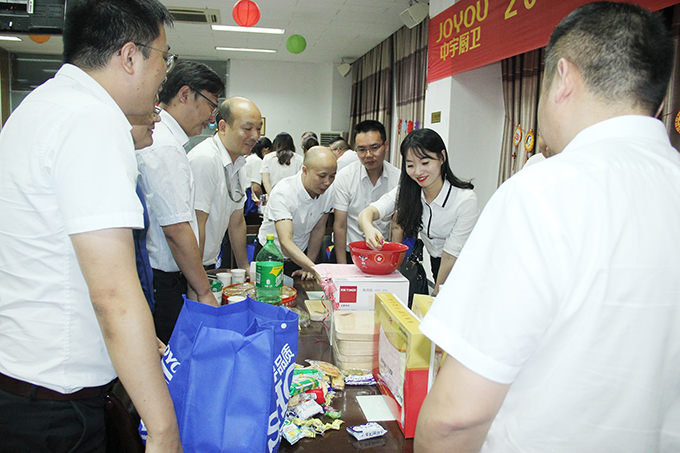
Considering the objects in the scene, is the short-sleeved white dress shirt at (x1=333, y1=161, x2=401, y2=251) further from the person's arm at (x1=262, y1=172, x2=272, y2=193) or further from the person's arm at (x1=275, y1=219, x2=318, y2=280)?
the person's arm at (x1=262, y1=172, x2=272, y2=193)

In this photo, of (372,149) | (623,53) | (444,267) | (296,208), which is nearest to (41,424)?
(623,53)

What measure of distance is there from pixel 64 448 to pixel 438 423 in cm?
74

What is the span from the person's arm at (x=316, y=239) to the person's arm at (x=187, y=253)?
1377 mm

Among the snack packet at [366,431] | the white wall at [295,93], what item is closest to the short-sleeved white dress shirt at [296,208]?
the snack packet at [366,431]

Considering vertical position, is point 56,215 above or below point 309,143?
below

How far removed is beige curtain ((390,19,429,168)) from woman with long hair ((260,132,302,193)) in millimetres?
1577

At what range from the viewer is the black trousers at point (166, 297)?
1.76m

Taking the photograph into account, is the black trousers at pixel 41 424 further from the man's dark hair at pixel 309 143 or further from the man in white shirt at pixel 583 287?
the man's dark hair at pixel 309 143

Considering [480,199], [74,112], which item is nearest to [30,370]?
[74,112]

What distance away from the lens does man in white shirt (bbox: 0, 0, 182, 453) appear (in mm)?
767

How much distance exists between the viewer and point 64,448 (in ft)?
2.91

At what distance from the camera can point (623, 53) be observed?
694mm

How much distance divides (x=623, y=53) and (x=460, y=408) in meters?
Result: 0.60

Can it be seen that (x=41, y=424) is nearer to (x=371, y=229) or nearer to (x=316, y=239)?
(x=371, y=229)
